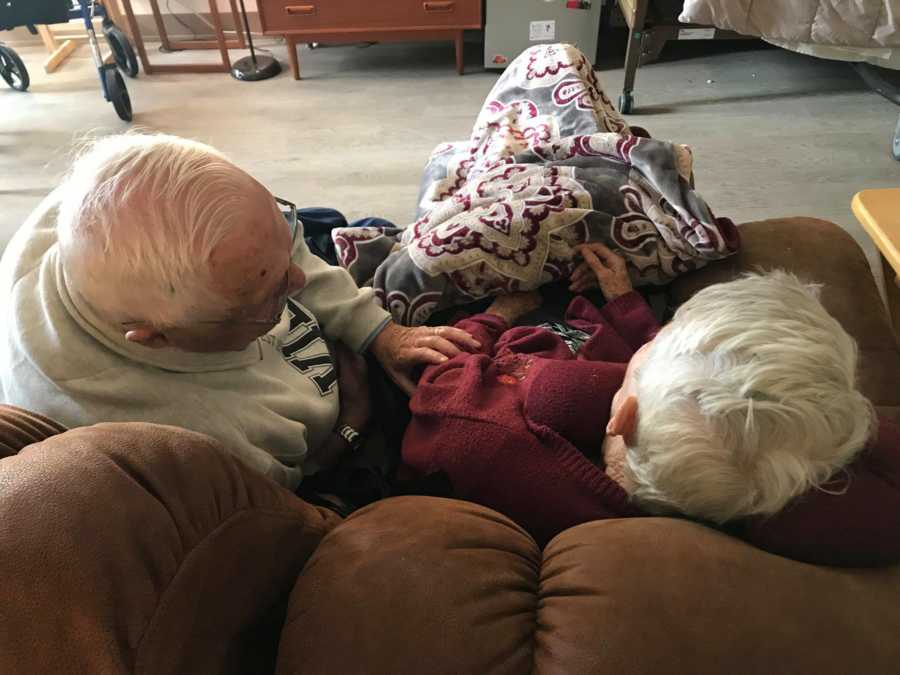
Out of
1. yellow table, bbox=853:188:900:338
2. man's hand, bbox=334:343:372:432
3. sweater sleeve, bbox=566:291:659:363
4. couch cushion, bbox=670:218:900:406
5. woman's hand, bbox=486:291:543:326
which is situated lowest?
man's hand, bbox=334:343:372:432

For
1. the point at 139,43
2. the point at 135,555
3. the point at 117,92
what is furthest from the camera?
the point at 139,43

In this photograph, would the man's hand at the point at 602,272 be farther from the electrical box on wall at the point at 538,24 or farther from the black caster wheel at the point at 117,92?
the black caster wheel at the point at 117,92

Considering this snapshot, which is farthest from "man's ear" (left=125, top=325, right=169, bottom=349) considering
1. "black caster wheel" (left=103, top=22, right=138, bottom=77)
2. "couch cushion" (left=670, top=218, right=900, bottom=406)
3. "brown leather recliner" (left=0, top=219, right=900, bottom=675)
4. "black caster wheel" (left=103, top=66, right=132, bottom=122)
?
"black caster wheel" (left=103, top=22, right=138, bottom=77)

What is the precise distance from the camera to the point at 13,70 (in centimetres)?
305

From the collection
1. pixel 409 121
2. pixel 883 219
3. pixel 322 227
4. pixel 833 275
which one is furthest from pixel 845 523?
pixel 409 121

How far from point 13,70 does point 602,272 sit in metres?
3.03

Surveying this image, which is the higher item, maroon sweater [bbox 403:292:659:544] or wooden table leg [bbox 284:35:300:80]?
maroon sweater [bbox 403:292:659:544]

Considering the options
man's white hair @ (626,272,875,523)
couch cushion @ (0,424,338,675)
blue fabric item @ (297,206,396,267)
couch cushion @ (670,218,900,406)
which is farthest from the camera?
blue fabric item @ (297,206,396,267)

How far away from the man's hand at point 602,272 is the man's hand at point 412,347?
29 cm

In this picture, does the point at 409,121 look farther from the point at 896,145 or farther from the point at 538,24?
the point at 896,145

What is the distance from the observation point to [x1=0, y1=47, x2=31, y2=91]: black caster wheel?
2982 mm

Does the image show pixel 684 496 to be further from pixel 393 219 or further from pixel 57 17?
pixel 57 17

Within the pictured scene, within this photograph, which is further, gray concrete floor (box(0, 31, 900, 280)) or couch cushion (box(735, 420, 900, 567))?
gray concrete floor (box(0, 31, 900, 280))

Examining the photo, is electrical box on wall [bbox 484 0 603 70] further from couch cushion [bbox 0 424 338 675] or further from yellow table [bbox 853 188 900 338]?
couch cushion [bbox 0 424 338 675]
